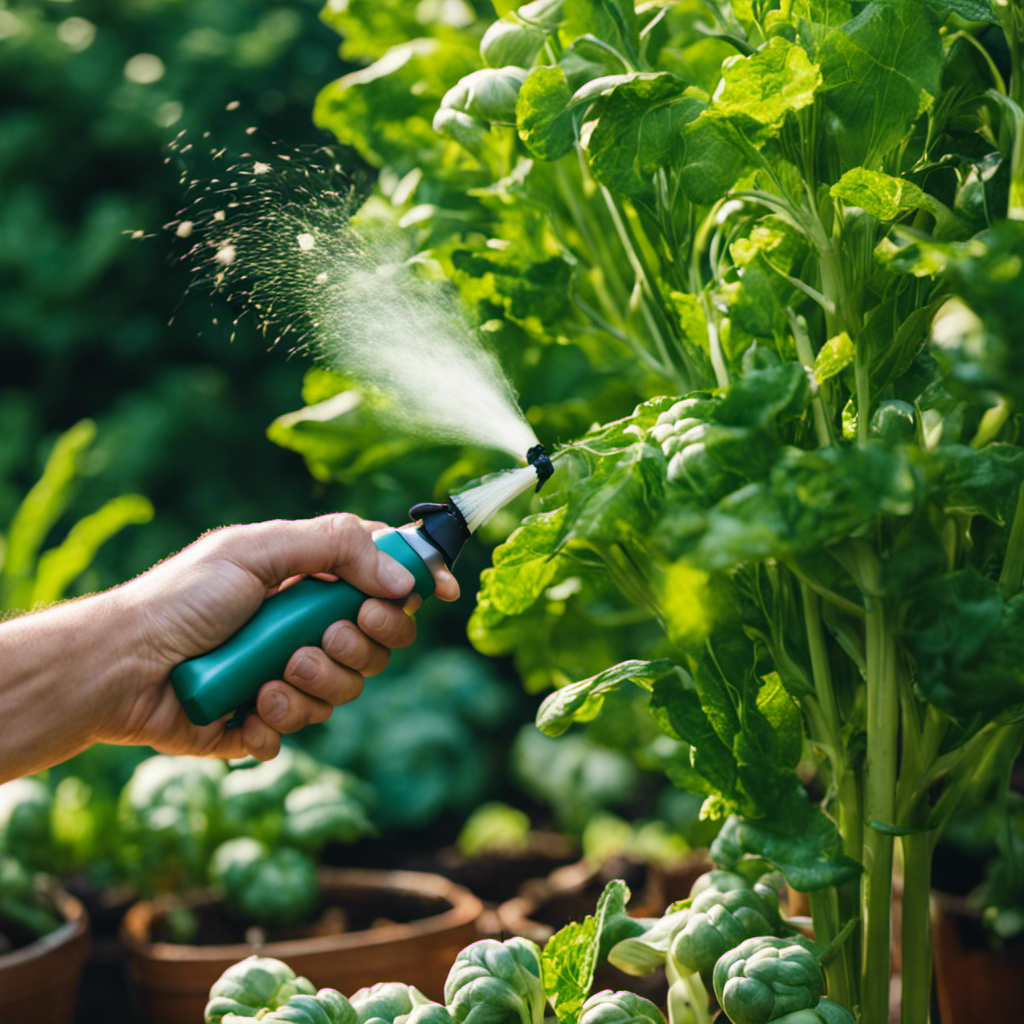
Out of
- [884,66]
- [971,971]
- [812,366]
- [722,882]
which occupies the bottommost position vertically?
[971,971]

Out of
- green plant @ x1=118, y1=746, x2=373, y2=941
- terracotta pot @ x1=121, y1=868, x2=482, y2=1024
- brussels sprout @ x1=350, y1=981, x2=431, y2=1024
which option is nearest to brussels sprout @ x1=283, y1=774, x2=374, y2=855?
green plant @ x1=118, y1=746, x2=373, y2=941

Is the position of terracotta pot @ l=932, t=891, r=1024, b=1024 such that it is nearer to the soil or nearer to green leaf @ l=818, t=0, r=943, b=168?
the soil

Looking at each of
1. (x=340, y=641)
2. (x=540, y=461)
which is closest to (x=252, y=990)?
(x=340, y=641)

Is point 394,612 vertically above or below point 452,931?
above

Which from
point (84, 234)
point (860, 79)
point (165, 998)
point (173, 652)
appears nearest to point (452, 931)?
point (165, 998)

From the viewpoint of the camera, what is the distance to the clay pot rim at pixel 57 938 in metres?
0.71

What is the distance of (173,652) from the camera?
0.58 meters

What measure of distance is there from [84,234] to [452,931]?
49.2 inches

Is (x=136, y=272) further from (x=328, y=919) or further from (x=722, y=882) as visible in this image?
(x=722, y=882)

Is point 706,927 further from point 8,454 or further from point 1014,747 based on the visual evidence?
point 8,454

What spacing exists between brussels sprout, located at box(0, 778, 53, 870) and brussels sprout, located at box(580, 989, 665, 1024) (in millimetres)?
653

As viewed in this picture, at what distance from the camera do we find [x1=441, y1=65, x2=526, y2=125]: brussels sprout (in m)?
0.49

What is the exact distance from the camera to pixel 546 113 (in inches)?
17.5

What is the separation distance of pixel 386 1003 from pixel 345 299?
342mm
